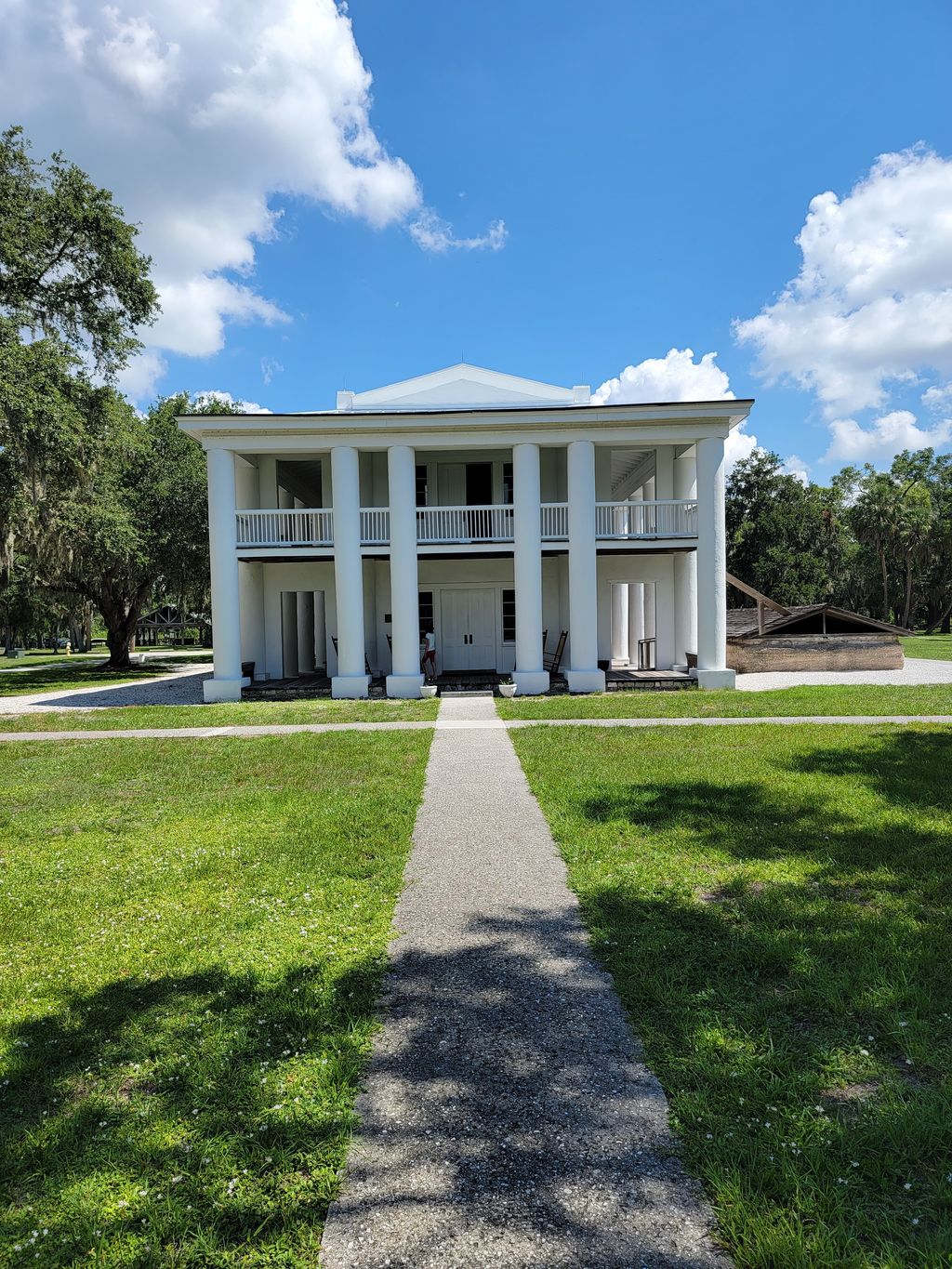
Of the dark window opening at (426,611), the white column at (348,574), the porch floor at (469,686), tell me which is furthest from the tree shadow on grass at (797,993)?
the dark window opening at (426,611)

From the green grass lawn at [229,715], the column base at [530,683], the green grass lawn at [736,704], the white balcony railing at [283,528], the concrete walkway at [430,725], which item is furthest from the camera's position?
the white balcony railing at [283,528]

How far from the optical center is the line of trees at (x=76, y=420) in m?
15.6

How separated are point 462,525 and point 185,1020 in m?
15.8

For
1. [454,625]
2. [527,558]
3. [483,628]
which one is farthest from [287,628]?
[527,558]

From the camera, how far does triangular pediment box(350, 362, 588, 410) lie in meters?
21.5

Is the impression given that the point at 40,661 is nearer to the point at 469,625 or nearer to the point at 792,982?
the point at 469,625

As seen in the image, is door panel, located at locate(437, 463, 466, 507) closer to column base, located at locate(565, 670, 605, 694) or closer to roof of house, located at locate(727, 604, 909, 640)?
column base, located at locate(565, 670, 605, 694)

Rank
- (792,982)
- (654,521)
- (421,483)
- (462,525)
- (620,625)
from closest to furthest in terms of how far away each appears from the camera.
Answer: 1. (792,982)
2. (462,525)
3. (654,521)
4. (421,483)
5. (620,625)

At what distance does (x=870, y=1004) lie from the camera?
3.18 meters

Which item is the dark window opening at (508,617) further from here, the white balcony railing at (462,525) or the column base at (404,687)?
the column base at (404,687)

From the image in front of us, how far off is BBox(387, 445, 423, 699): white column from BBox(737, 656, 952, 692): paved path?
795 cm

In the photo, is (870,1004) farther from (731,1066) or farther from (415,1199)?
(415,1199)

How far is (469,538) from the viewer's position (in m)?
17.0

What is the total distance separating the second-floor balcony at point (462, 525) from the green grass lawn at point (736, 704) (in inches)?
165
